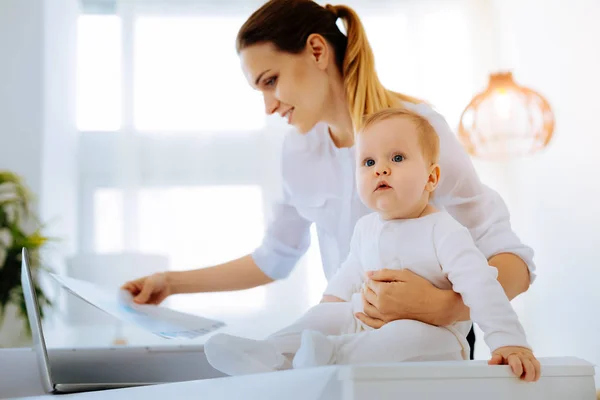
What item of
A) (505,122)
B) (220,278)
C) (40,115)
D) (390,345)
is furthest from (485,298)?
(40,115)

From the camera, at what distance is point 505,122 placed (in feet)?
9.79

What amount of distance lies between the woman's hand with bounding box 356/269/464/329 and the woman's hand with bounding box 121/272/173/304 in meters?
0.56

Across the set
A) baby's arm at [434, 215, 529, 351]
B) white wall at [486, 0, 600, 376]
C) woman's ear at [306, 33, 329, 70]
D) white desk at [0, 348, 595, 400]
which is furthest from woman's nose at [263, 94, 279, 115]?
white wall at [486, 0, 600, 376]

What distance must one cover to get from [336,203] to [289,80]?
0.28 meters

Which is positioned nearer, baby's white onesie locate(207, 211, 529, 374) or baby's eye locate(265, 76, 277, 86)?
baby's white onesie locate(207, 211, 529, 374)

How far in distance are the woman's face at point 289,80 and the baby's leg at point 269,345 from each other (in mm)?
476

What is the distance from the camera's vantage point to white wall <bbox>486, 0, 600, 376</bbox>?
2674 millimetres

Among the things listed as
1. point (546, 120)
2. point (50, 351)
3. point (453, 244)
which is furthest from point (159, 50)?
point (453, 244)

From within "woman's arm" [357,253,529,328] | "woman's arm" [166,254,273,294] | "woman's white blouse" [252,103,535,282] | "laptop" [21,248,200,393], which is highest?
"woman's white blouse" [252,103,535,282]

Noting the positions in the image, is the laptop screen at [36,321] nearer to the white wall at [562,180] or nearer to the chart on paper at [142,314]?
the chart on paper at [142,314]

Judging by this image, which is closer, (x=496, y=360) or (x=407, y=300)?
(x=496, y=360)

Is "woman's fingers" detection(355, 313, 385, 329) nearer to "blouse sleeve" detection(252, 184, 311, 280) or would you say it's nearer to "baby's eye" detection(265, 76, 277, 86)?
"baby's eye" detection(265, 76, 277, 86)

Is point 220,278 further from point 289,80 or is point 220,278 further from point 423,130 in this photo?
point 423,130

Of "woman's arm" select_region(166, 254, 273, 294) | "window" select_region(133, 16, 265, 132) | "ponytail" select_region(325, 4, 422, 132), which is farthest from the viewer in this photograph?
"window" select_region(133, 16, 265, 132)
